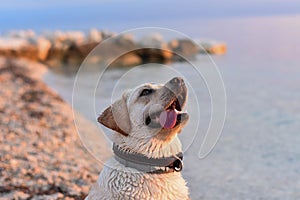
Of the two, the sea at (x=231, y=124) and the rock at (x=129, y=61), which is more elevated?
the rock at (x=129, y=61)

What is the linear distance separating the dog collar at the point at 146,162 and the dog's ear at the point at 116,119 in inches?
7.4

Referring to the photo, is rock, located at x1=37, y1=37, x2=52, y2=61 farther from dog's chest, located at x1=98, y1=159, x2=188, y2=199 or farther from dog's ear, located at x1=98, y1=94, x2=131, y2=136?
dog's chest, located at x1=98, y1=159, x2=188, y2=199

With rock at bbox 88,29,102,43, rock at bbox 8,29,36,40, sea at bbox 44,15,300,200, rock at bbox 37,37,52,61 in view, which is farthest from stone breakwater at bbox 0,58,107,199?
rock at bbox 8,29,36,40

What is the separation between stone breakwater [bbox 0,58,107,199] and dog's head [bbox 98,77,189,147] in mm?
2562

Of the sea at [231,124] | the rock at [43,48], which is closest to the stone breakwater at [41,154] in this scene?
the sea at [231,124]

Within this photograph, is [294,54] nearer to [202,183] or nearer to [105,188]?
[202,183]

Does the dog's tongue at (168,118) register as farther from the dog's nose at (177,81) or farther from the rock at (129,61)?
the rock at (129,61)

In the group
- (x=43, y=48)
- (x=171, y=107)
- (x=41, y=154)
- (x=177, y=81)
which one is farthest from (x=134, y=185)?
(x=43, y=48)

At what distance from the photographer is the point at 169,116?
426 centimetres

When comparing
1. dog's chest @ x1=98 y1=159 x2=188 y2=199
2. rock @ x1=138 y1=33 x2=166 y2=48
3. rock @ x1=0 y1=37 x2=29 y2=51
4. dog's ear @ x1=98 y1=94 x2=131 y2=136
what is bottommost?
dog's chest @ x1=98 y1=159 x2=188 y2=199

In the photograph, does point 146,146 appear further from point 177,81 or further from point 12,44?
point 12,44

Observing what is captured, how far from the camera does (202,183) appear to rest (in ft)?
28.0

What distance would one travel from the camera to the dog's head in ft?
13.9

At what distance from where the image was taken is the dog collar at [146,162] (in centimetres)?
434
